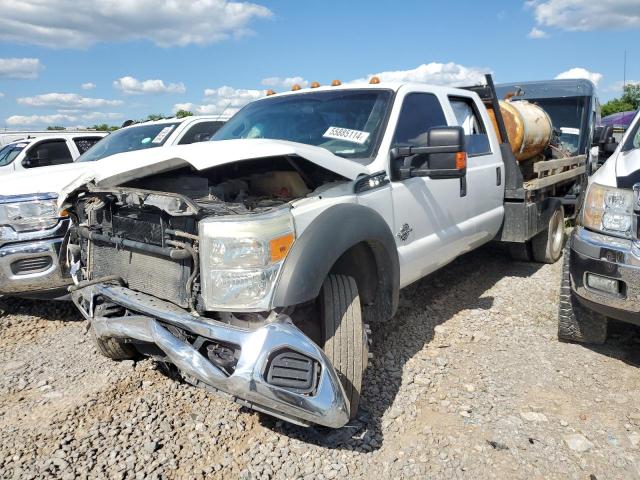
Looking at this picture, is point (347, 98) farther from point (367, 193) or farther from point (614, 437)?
point (614, 437)

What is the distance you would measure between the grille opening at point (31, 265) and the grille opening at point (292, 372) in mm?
2783

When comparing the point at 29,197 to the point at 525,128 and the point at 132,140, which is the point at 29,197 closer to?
the point at 132,140

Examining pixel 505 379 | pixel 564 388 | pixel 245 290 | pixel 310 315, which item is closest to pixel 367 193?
pixel 310 315

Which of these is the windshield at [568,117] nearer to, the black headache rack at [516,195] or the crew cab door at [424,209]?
the black headache rack at [516,195]

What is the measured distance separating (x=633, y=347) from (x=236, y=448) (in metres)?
2.82

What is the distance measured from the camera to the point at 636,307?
2.99 m

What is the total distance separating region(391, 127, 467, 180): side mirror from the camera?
3035 mm

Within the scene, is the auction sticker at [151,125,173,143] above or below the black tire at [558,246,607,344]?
above

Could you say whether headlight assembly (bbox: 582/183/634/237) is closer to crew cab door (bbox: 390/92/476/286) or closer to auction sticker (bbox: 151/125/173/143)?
crew cab door (bbox: 390/92/476/286)

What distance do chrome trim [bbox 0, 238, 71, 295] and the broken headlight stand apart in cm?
228

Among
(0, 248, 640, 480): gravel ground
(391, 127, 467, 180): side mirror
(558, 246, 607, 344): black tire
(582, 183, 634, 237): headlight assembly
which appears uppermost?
(391, 127, 467, 180): side mirror

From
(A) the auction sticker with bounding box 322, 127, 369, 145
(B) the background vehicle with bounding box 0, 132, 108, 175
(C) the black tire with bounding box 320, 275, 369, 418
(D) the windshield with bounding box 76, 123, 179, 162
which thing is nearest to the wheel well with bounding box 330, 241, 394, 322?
(C) the black tire with bounding box 320, 275, 369, 418

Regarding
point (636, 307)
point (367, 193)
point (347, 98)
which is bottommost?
point (636, 307)

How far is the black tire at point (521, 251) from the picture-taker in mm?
5858
